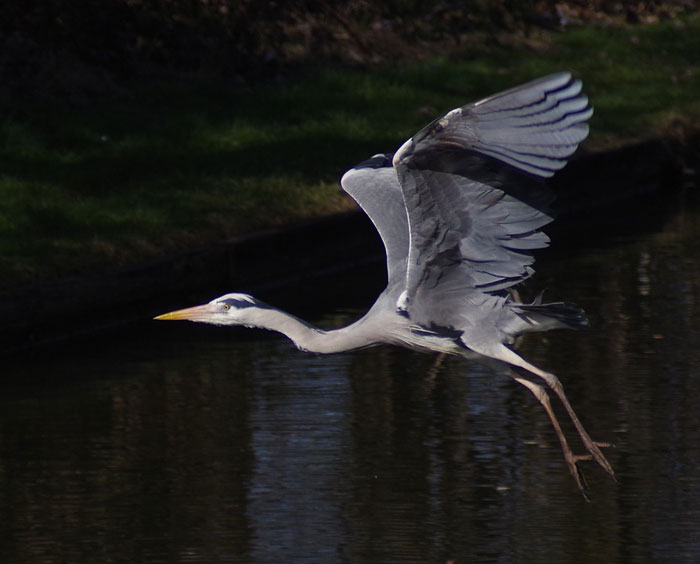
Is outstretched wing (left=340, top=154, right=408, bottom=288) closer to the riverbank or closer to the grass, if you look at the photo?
the riverbank

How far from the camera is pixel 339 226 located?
11.4m

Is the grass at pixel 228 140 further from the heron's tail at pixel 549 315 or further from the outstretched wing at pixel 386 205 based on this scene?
the heron's tail at pixel 549 315

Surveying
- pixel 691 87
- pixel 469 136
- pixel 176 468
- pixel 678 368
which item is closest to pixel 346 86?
pixel 691 87

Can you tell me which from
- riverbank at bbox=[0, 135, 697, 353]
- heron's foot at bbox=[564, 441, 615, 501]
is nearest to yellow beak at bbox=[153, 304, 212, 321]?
heron's foot at bbox=[564, 441, 615, 501]

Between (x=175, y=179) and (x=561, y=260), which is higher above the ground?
(x=175, y=179)

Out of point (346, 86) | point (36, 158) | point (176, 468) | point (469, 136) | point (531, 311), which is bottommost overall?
point (176, 468)

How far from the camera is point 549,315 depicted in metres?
6.66

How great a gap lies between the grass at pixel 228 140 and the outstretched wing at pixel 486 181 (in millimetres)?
3668

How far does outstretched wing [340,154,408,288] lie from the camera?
23.0 feet

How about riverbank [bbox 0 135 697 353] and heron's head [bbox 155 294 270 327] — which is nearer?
heron's head [bbox 155 294 270 327]

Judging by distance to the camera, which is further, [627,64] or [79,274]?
[627,64]

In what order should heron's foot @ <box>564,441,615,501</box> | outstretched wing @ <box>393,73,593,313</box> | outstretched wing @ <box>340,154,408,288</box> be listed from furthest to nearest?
1. outstretched wing @ <box>340,154,408,288</box>
2. heron's foot @ <box>564,441,615,501</box>
3. outstretched wing @ <box>393,73,593,313</box>

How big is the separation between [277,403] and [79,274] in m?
2.09

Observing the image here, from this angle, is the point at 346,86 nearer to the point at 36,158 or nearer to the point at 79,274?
the point at 36,158
